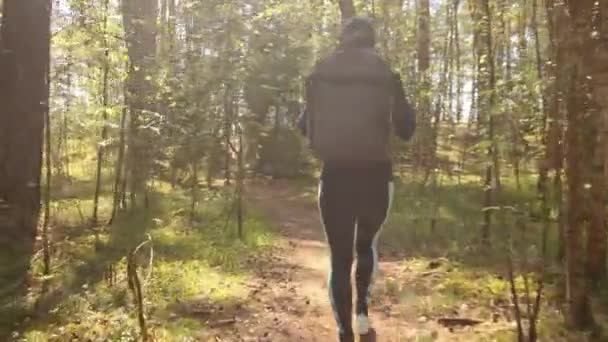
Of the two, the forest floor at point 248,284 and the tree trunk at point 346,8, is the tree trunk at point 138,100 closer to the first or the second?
the forest floor at point 248,284

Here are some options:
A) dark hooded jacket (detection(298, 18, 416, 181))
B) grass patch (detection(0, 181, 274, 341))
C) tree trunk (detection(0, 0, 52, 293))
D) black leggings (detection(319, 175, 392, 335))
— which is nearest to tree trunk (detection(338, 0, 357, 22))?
grass patch (detection(0, 181, 274, 341))

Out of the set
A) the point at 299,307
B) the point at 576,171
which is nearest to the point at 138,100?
the point at 299,307

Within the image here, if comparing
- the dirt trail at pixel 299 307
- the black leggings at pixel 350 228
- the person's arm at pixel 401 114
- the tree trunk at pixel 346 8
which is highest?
the tree trunk at pixel 346 8

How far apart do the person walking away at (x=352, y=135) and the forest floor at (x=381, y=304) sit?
159 cm

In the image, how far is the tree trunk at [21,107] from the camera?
9469 mm

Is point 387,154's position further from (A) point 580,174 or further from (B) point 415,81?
(B) point 415,81

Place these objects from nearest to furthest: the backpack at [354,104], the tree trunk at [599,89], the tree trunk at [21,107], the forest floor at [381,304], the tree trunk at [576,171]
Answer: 1. the backpack at [354,104]
2. the tree trunk at [576,171]
3. the tree trunk at [599,89]
4. the forest floor at [381,304]
5. the tree trunk at [21,107]

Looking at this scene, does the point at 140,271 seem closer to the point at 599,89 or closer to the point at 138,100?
the point at 138,100

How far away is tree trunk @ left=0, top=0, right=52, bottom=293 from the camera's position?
373 inches

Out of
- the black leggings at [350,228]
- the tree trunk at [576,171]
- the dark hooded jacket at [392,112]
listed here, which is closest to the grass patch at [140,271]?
the black leggings at [350,228]

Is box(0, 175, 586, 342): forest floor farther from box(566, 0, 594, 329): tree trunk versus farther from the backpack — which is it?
the backpack

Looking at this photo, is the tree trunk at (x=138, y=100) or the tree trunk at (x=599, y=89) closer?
the tree trunk at (x=599, y=89)

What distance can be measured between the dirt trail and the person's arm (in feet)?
6.73

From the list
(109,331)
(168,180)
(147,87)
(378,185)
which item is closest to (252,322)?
(109,331)
